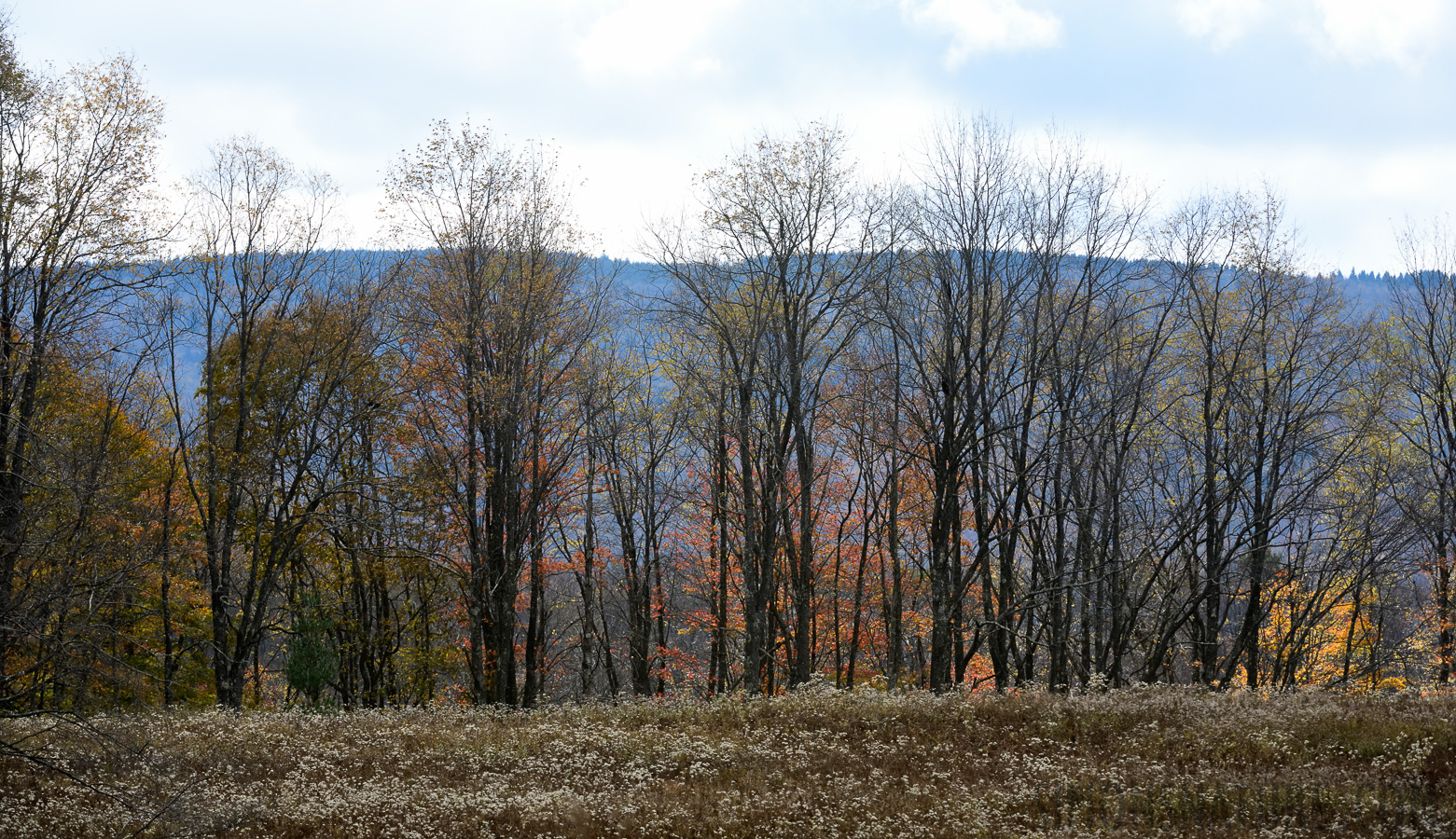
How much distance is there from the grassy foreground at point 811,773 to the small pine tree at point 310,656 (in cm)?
858

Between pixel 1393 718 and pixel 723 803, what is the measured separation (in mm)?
9647

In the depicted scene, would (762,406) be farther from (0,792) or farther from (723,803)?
(0,792)

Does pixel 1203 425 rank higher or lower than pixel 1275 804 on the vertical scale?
higher

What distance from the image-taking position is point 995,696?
1611cm

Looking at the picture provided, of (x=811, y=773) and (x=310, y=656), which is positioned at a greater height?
(x=811, y=773)

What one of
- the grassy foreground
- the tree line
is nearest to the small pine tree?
the tree line

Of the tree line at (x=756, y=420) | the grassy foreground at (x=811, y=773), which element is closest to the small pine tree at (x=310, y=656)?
the tree line at (x=756, y=420)

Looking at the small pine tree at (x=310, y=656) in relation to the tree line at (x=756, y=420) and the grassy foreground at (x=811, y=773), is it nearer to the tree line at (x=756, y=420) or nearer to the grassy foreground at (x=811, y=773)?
the tree line at (x=756, y=420)

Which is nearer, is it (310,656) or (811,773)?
(811,773)

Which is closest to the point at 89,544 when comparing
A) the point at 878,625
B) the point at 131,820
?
the point at 131,820

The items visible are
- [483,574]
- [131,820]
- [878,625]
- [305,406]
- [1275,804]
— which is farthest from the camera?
[878,625]

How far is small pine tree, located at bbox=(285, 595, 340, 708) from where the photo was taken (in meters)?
24.6

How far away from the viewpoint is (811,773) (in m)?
12.4

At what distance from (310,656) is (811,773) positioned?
60.0ft
